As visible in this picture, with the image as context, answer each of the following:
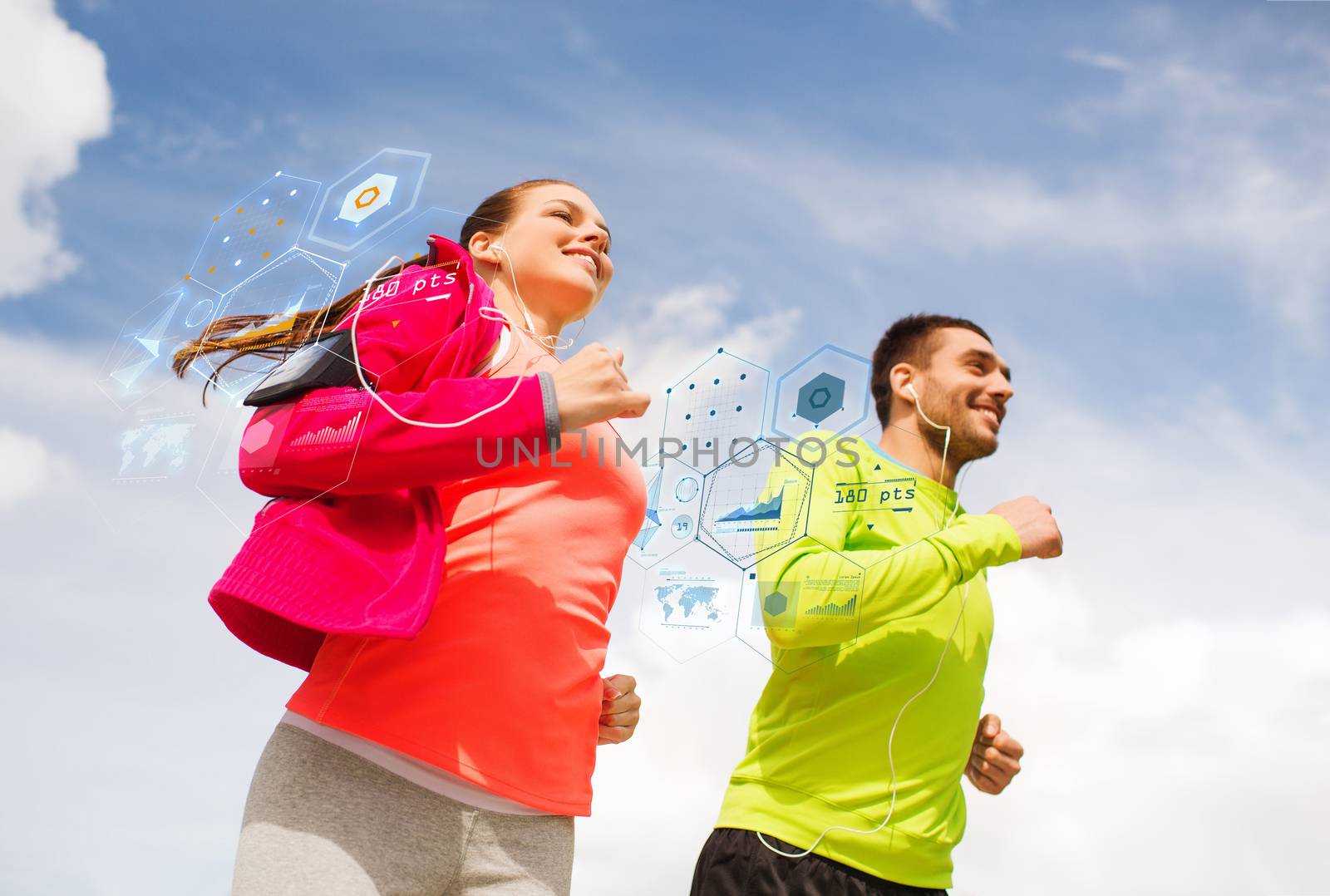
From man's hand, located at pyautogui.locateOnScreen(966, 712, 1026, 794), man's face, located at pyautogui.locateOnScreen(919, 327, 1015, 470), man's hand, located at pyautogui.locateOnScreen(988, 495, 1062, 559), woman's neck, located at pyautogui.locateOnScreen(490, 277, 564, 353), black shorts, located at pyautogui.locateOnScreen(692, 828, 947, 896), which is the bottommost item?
black shorts, located at pyautogui.locateOnScreen(692, 828, 947, 896)

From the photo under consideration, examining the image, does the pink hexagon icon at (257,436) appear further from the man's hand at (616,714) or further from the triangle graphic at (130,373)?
the man's hand at (616,714)

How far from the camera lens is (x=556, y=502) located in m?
1.64

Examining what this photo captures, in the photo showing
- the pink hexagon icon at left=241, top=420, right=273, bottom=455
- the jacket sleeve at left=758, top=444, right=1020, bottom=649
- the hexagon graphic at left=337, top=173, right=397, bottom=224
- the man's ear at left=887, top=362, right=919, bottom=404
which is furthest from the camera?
the man's ear at left=887, top=362, right=919, bottom=404

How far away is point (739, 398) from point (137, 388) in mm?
1152

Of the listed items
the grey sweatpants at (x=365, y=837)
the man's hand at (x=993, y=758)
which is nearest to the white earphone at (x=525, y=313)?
the grey sweatpants at (x=365, y=837)

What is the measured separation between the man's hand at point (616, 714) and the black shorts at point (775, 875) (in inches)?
21.8

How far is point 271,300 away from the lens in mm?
1856

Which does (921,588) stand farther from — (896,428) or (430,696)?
(430,696)

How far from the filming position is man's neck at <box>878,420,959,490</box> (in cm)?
251

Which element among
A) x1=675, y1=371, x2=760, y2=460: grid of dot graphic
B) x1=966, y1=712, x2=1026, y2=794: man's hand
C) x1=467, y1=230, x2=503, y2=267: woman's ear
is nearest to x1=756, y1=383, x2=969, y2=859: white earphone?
x1=966, y1=712, x2=1026, y2=794: man's hand

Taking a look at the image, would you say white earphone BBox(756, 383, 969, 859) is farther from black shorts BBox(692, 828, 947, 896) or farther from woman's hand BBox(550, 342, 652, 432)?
woman's hand BBox(550, 342, 652, 432)

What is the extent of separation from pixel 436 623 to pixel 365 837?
296mm

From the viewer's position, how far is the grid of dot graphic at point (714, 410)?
215 centimetres

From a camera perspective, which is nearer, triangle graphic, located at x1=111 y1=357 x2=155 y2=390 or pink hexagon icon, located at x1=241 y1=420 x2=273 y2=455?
pink hexagon icon, located at x1=241 y1=420 x2=273 y2=455
